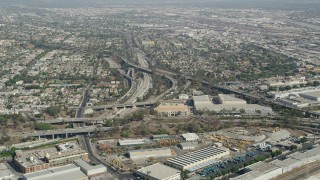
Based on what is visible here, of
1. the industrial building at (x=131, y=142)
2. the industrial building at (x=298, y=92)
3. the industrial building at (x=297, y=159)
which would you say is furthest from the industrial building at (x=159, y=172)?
the industrial building at (x=298, y=92)

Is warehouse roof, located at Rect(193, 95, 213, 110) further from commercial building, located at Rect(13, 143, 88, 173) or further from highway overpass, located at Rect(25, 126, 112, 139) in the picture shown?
commercial building, located at Rect(13, 143, 88, 173)

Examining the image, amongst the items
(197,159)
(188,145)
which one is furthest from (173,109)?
(197,159)

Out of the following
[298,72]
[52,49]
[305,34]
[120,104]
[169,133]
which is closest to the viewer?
[169,133]

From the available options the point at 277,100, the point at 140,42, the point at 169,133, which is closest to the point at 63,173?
the point at 169,133

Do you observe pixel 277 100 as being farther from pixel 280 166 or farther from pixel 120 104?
pixel 280 166

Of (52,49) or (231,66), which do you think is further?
(52,49)

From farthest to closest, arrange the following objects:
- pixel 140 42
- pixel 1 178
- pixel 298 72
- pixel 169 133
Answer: pixel 140 42 → pixel 298 72 → pixel 169 133 → pixel 1 178
